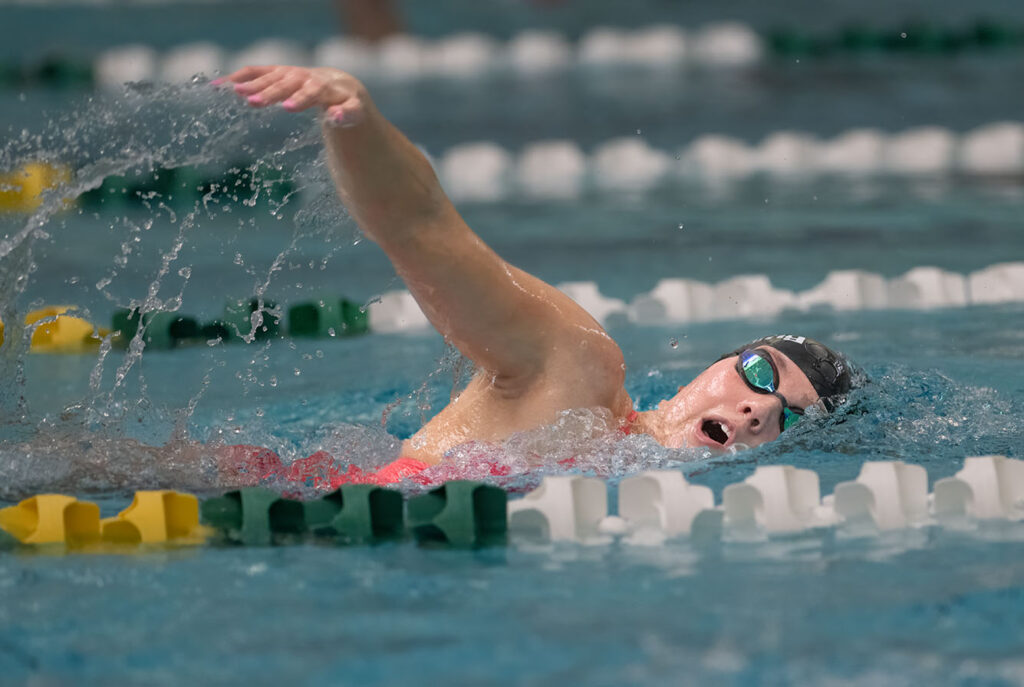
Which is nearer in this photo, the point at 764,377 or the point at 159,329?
the point at 764,377

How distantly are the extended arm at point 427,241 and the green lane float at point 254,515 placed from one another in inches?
15.3

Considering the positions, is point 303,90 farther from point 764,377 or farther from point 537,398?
point 764,377

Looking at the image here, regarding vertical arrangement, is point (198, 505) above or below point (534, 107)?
below

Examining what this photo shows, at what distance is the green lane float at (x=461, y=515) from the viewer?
86.2 inches

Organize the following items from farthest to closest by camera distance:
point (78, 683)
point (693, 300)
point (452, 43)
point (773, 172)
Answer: point (452, 43)
point (773, 172)
point (693, 300)
point (78, 683)

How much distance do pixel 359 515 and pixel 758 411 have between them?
2.41 feet

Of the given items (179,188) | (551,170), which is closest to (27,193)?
(179,188)

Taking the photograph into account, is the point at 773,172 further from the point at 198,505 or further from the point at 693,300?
the point at 198,505

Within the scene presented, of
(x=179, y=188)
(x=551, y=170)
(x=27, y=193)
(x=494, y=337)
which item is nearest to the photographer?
(x=494, y=337)

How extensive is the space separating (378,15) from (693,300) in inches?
198

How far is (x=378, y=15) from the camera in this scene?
8.76 meters

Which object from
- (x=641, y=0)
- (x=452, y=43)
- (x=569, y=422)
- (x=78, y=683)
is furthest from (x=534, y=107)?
(x=78, y=683)

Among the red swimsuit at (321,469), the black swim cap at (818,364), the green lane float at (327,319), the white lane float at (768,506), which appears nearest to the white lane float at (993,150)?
the green lane float at (327,319)

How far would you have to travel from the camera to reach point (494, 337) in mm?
2275
